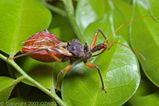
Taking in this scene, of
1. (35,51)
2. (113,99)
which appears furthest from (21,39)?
(113,99)

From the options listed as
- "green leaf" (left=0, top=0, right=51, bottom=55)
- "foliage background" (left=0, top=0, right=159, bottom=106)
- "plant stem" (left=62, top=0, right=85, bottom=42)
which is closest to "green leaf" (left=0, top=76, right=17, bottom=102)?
"foliage background" (left=0, top=0, right=159, bottom=106)

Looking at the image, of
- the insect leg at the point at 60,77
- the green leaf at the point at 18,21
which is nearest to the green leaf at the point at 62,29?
the green leaf at the point at 18,21

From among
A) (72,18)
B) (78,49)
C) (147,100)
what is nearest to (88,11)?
(72,18)

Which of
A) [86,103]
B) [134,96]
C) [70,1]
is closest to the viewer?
[86,103]

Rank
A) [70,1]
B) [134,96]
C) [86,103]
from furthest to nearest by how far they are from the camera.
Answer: [70,1] → [134,96] → [86,103]

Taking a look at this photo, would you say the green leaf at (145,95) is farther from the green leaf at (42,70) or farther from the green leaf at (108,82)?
the green leaf at (42,70)

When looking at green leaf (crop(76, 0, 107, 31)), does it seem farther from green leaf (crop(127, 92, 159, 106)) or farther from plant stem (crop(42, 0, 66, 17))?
green leaf (crop(127, 92, 159, 106))

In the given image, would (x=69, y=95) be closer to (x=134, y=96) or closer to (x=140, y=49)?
(x=134, y=96)
